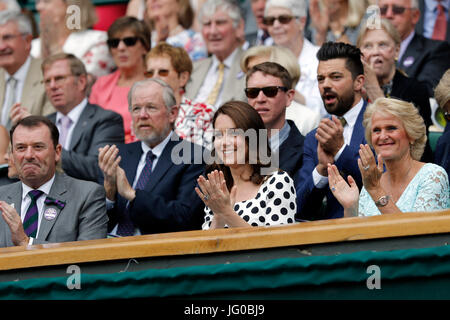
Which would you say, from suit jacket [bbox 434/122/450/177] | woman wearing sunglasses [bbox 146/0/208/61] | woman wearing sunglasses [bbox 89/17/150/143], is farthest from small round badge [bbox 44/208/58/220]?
woman wearing sunglasses [bbox 146/0/208/61]

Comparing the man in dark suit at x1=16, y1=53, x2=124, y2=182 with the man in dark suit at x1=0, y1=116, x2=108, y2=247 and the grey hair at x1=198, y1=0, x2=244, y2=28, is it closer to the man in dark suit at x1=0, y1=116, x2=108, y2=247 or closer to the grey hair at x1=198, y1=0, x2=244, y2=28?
the man in dark suit at x1=0, y1=116, x2=108, y2=247

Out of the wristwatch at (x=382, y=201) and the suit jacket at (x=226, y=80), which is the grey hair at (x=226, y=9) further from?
the wristwatch at (x=382, y=201)

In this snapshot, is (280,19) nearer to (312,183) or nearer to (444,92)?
(444,92)

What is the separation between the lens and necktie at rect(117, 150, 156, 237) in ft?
16.7

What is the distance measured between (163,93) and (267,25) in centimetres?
137

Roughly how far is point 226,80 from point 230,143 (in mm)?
1994

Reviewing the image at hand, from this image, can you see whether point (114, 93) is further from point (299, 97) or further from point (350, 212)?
point (350, 212)

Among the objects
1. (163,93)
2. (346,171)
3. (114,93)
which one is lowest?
(346,171)

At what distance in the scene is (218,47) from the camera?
6.58 m

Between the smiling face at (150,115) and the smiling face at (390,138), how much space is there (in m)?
1.33

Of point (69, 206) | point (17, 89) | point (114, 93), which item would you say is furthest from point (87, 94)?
point (69, 206)

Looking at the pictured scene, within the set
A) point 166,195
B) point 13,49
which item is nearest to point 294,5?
point 166,195

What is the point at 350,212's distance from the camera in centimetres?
416

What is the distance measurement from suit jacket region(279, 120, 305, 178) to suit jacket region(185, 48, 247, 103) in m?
1.06
